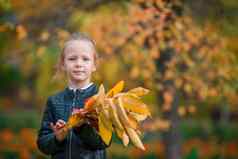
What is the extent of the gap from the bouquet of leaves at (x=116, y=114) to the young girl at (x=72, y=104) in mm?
218

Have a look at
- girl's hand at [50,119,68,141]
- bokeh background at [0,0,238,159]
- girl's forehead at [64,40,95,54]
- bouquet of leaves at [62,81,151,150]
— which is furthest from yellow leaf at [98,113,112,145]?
bokeh background at [0,0,238,159]

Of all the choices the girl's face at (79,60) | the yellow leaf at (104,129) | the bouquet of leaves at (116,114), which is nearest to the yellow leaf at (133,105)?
the bouquet of leaves at (116,114)

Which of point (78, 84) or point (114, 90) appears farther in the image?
point (78, 84)

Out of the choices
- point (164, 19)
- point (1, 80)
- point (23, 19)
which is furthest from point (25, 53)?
point (1, 80)

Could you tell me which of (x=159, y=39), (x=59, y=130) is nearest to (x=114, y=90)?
(x=59, y=130)

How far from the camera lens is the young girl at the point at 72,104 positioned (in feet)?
12.5

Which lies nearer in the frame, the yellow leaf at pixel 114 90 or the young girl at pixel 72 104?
the yellow leaf at pixel 114 90

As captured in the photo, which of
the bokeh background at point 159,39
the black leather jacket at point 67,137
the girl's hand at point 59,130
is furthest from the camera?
the bokeh background at point 159,39

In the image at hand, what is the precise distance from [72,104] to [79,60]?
0.83ft

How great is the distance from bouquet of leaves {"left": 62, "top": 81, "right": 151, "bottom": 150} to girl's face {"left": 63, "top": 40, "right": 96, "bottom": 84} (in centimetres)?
36

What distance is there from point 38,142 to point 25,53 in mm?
4139

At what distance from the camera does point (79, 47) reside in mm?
3877

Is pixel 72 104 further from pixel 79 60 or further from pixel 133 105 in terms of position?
pixel 133 105

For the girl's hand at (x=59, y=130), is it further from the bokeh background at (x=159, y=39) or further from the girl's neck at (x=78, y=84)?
the bokeh background at (x=159, y=39)
